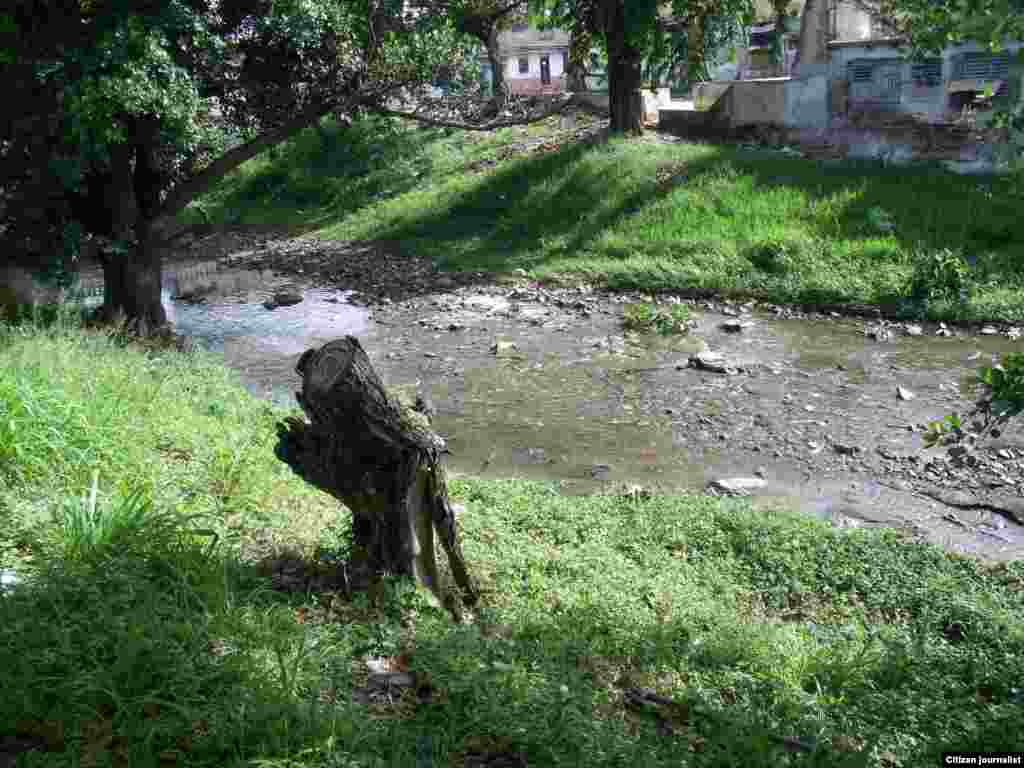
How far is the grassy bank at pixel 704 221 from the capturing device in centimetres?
1215

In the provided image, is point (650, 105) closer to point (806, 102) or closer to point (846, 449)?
point (806, 102)

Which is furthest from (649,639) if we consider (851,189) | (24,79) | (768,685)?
(851,189)

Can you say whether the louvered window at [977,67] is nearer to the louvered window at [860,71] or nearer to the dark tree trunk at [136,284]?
the louvered window at [860,71]

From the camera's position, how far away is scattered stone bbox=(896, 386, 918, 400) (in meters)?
8.77

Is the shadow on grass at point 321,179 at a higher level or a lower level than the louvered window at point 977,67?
lower

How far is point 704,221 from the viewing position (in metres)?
14.2

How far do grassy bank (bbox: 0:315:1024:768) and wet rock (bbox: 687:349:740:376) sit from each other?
12.2 ft

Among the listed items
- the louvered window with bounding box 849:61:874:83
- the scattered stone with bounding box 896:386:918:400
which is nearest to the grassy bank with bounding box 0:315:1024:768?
the scattered stone with bounding box 896:386:918:400

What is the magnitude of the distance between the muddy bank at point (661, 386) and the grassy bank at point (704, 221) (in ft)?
2.14

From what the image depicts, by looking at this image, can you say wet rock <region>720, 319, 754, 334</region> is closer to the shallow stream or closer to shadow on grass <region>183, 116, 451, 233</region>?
the shallow stream

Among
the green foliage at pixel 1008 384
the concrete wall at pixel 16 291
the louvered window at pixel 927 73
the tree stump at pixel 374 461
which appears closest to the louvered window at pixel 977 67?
the louvered window at pixel 927 73

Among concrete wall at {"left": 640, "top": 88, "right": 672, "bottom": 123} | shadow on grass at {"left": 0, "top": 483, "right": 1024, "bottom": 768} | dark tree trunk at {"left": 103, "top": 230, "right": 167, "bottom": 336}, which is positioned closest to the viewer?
shadow on grass at {"left": 0, "top": 483, "right": 1024, "bottom": 768}

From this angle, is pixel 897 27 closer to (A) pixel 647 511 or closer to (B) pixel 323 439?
(A) pixel 647 511

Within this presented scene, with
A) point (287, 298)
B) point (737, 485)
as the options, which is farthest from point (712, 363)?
point (287, 298)
